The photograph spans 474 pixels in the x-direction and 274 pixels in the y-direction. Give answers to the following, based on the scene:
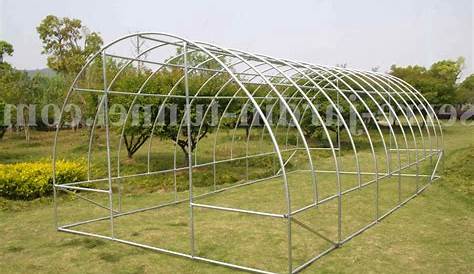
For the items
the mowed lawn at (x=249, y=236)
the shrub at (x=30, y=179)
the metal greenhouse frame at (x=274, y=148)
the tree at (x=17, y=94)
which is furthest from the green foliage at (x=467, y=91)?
the shrub at (x=30, y=179)

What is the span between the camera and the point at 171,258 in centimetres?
703

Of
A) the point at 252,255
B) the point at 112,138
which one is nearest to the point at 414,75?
the point at 112,138

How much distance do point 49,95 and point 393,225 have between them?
30.3 meters

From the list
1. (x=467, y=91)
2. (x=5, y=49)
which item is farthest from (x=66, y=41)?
(x=467, y=91)

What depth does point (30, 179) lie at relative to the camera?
11156 millimetres

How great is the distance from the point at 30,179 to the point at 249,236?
618cm

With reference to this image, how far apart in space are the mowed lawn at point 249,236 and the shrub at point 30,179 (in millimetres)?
309

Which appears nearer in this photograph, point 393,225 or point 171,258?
point 171,258

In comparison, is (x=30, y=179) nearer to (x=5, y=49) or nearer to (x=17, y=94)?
(x=17, y=94)

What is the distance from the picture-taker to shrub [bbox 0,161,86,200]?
11055mm

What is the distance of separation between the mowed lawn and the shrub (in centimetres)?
31

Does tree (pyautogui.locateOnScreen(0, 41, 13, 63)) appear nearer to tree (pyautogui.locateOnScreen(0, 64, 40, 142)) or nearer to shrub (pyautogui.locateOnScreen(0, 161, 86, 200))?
tree (pyautogui.locateOnScreen(0, 64, 40, 142))

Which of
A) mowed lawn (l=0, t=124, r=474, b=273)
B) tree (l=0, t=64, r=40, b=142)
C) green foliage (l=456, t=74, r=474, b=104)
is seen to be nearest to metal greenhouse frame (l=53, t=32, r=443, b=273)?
mowed lawn (l=0, t=124, r=474, b=273)

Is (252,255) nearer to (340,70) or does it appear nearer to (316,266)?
(316,266)
